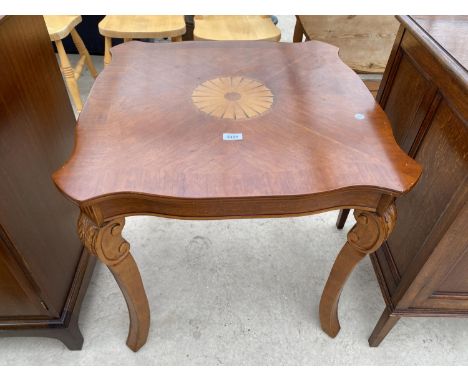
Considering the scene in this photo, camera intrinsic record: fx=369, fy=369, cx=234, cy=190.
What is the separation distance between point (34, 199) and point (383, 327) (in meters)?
1.06

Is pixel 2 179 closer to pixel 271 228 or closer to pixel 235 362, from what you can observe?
pixel 235 362

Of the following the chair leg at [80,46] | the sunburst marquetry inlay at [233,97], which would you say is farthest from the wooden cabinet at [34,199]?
the chair leg at [80,46]

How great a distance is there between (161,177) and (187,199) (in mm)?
77

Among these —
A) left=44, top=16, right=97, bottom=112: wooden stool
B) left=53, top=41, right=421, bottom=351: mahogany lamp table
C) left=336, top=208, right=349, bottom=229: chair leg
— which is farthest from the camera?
left=44, top=16, right=97, bottom=112: wooden stool

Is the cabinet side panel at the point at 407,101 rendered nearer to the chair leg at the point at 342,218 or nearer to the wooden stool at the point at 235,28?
the chair leg at the point at 342,218


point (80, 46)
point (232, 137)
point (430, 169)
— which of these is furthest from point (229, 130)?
point (80, 46)

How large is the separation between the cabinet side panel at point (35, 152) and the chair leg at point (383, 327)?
3.14ft

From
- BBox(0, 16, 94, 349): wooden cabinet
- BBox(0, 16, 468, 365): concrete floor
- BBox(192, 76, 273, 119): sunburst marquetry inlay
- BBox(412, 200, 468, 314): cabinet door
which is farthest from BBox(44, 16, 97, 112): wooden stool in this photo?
BBox(412, 200, 468, 314): cabinet door

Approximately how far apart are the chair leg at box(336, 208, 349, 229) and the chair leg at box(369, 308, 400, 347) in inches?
19.0

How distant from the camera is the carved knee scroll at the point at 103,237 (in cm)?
78

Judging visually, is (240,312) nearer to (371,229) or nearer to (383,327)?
(383,327)

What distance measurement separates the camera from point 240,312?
129 cm

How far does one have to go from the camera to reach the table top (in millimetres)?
727

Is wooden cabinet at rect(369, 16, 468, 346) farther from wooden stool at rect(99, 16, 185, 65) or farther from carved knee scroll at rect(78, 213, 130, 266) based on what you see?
wooden stool at rect(99, 16, 185, 65)
